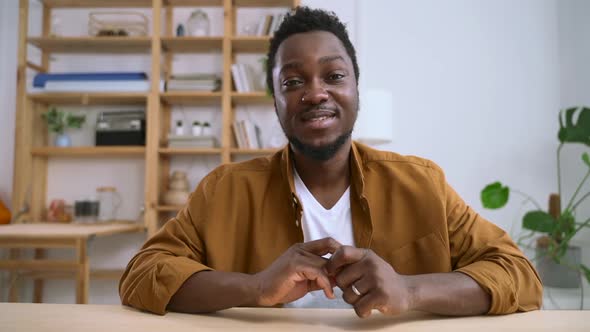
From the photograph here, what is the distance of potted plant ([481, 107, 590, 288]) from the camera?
267 cm

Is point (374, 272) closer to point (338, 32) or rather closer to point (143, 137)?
point (338, 32)

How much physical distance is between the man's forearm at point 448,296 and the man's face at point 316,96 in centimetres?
46

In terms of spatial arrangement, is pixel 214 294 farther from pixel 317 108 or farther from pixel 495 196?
pixel 495 196

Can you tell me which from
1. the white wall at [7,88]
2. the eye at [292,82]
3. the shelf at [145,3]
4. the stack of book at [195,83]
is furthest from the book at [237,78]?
the eye at [292,82]

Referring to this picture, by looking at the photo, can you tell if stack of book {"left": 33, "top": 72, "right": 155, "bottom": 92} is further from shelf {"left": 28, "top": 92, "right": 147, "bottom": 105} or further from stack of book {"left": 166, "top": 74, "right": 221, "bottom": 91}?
stack of book {"left": 166, "top": 74, "right": 221, "bottom": 91}

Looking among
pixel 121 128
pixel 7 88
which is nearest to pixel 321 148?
pixel 121 128

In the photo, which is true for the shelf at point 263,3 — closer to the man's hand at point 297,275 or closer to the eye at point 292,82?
the eye at point 292,82

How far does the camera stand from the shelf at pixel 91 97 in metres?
3.27

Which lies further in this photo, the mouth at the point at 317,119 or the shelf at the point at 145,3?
the shelf at the point at 145,3

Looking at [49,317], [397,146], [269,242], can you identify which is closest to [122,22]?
[397,146]

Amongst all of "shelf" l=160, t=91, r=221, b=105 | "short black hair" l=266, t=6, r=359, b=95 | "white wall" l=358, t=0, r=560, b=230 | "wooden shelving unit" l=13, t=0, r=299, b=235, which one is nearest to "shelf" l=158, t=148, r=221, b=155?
"wooden shelving unit" l=13, t=0, r=299, b=235

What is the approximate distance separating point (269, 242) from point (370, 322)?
0.45 metres

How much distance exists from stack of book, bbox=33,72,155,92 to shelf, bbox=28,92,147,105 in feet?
0.12

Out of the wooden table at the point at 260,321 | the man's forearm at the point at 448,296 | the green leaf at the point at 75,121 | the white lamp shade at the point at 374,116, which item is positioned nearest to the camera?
the wooden table at the point at 260,321
